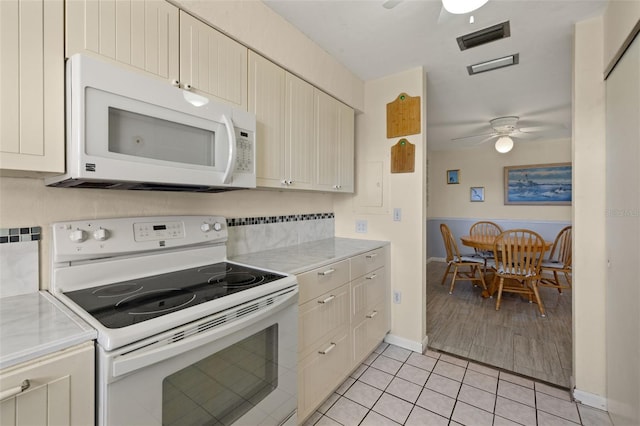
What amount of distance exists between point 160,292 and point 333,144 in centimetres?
166

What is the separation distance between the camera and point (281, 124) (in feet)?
5.98

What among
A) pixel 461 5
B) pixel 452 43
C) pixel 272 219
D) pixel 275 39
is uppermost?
pixel 452 43

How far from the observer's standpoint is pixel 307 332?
156cm

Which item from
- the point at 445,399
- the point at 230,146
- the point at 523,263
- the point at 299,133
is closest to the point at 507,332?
the point at 523,263

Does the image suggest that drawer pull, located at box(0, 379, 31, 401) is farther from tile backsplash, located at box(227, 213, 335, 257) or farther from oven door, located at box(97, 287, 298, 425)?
tile backsplash, located at box(227, 213, 335, 257)

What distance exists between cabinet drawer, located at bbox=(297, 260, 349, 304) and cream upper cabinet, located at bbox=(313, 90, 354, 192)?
0.66 m

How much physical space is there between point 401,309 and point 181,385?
6.62 feet

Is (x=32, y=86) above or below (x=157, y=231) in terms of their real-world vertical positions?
above

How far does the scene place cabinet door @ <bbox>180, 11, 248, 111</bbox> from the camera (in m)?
1.31

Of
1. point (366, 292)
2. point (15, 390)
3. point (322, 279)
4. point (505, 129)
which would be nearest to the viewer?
point (15, 390)

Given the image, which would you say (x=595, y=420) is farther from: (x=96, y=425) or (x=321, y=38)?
(x=321, y=38)

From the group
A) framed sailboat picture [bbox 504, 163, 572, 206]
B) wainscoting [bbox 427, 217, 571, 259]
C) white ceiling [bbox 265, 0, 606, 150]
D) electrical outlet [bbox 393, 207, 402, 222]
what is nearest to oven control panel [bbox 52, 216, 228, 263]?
white ceiling [bbox 265, 0, 606, 150]

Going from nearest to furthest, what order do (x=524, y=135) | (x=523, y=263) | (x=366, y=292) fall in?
(x=366, y=292)
(x=523, y=263)
(x=524, y=135)

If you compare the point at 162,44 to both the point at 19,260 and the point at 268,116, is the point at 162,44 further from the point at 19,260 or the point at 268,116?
the point at 19,260
